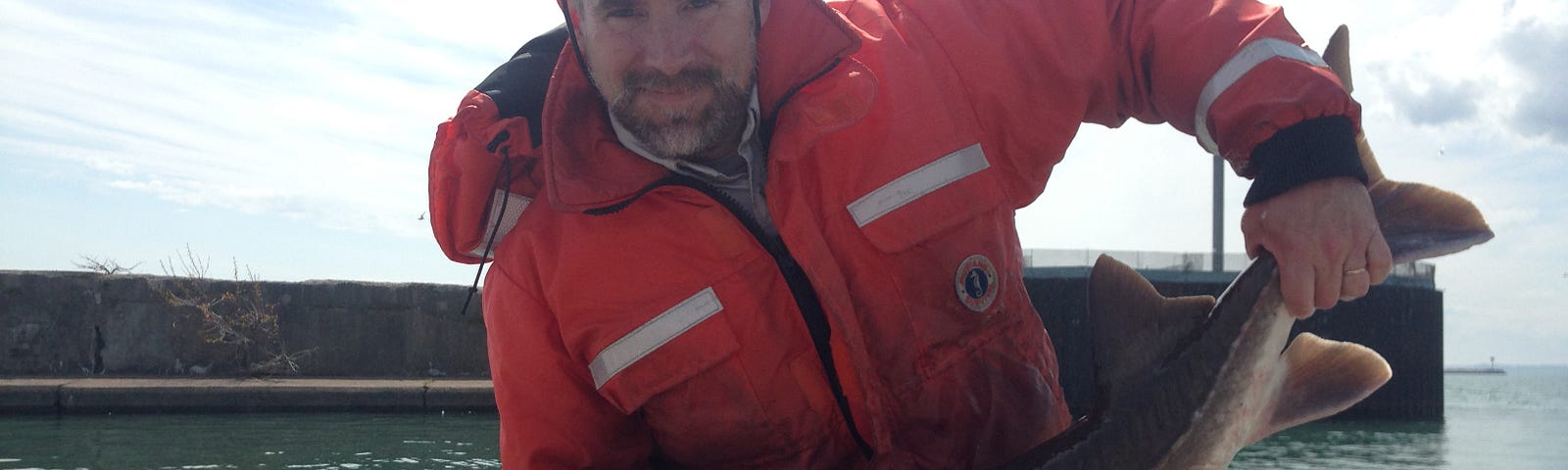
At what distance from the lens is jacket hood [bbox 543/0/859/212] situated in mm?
2090

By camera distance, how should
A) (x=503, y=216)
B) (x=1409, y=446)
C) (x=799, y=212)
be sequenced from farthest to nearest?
(x=1409, y=446) < (x=503, y=216) < (x=799, y=212)

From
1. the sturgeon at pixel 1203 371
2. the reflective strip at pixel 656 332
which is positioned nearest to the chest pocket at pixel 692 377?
the reflective strip at pixel 656 332

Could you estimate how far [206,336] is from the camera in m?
9.93

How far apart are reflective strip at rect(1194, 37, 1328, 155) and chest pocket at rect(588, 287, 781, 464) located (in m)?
0.94

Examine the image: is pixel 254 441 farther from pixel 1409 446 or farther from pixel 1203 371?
pixel 1409 446

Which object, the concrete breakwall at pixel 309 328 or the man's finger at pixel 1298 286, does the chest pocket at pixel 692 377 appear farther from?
the concrete breakwall at pixel 309 328

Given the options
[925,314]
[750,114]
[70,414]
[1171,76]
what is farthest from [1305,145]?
[70,414]

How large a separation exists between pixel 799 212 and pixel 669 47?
40 centimetres

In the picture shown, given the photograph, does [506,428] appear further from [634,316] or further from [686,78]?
Answer: [686,78]

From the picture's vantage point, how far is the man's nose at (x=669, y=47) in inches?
82.4

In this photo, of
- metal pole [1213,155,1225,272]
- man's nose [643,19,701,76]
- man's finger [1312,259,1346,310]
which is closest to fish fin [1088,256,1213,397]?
man's finger [1312,259,1346,310]

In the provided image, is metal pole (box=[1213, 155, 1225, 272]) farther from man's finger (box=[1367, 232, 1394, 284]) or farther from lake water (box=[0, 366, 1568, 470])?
man's finger (box=[1367, 232, 1394, 284])

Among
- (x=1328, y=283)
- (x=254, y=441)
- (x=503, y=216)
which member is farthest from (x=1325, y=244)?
(x=254, y=441)

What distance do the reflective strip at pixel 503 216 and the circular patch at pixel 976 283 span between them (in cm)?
90
